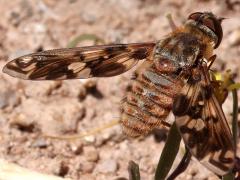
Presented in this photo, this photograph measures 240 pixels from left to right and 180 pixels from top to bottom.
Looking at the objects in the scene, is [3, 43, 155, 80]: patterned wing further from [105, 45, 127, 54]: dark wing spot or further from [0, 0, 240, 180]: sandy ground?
[0, 0, 240, 180]: sandy ground

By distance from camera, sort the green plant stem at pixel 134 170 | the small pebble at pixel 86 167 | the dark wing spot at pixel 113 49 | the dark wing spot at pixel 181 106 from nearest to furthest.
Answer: the dark wing spot at pixel 181 106 → the green plant stem at pixel 134 170 → the dark wing spot at pixel 113 49 → the small pebble at pixel 86 167

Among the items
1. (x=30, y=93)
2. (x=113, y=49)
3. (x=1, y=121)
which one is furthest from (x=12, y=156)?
(x=113, y=49)

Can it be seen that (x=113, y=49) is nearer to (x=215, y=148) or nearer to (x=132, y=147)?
(x=132, y=147)

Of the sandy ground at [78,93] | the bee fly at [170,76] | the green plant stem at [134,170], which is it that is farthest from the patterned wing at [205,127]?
the sandy ground at [78,93]

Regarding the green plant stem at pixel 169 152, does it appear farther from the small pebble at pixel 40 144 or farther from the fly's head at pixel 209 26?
the small pebble at pixel 40 144

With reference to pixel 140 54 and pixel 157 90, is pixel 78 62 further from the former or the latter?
pixel 157 90

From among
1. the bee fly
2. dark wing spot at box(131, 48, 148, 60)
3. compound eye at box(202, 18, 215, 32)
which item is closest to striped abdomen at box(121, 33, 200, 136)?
the bee fly
